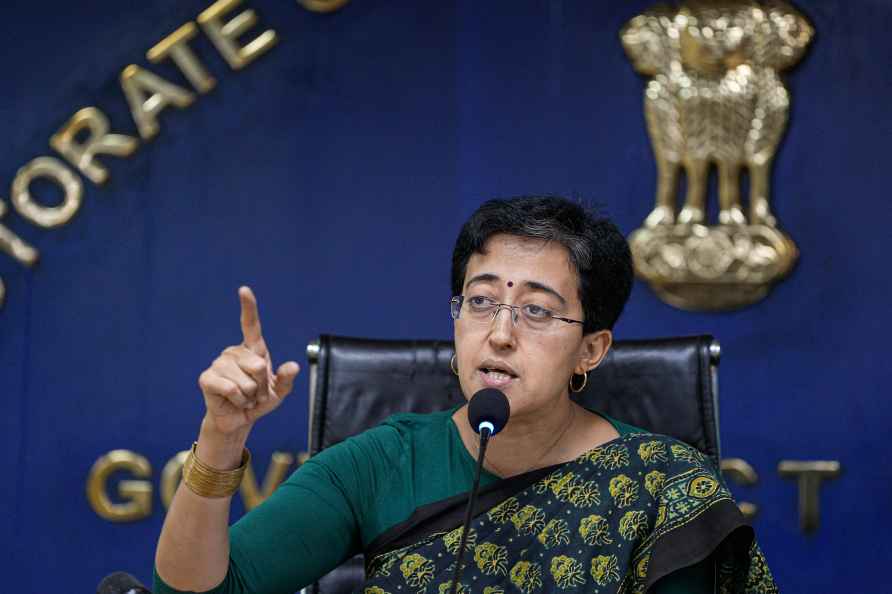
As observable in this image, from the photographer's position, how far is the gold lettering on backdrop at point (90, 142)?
2553 millimetres

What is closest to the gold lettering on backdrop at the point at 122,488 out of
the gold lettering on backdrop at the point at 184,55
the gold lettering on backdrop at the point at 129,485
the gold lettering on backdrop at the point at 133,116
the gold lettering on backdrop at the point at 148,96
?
the gold lettering on backdrop at the point at 129,485

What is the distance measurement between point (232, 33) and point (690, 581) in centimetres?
176

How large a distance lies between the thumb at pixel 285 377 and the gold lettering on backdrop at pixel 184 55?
1552 mm

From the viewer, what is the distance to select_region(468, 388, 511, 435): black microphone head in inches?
49.3

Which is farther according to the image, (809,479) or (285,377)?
(809,479)

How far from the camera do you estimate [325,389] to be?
1.85m

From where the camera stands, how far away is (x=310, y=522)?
56.3 inches

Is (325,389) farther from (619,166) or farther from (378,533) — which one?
(619,166)

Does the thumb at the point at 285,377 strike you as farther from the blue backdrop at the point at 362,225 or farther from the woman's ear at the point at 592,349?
the blue backdrop at the point at 362,225

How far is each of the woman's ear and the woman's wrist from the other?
57cm

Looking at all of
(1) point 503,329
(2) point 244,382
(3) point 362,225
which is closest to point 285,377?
(2) point 244,382

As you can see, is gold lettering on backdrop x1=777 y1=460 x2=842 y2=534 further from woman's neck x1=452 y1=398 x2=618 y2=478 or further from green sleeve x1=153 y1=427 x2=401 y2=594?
green sleeve x1=153 y1=427 x2=401 y2=594

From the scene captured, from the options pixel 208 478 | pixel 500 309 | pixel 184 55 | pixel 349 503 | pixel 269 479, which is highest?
pixel 184 55

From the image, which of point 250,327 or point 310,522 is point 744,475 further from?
point 250,327
